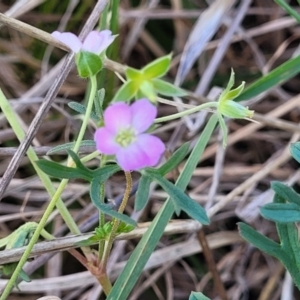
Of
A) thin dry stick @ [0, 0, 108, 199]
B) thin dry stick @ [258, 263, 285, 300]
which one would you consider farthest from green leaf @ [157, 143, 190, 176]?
thin dry stick @ [258, 263, 285, 300]

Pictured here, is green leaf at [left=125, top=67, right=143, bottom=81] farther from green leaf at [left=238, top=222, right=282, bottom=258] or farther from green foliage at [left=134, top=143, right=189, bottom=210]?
green leaf at [left=238, top=222, right=282, bottom=258]

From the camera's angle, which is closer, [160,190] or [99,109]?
[99,109]

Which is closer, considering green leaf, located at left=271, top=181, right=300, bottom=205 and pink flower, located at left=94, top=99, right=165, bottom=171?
pink flower, located at left=94, top=99, right=165, bottom=171

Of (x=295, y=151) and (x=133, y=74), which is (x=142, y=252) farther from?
(x=133, y=74)

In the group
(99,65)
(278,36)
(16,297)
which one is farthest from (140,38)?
(99,65)

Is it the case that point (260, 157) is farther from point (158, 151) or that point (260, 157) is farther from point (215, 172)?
point (158, 151)
